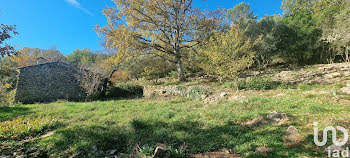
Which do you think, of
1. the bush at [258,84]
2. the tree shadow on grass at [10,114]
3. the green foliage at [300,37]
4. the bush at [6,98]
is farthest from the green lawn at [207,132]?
the green foliage at [300,37]

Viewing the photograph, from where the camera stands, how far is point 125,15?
45.5 feet

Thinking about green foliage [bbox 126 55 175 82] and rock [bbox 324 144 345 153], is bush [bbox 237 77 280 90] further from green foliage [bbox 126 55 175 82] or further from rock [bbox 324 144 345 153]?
green foliage [bbox 126 55 175 82]

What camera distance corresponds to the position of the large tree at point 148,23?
13234 millimetres

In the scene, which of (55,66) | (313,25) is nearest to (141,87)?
(55,66)

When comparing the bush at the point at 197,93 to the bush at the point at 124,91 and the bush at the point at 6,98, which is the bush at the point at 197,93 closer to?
the bush at the point at 124,91

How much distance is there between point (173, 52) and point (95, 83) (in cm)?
803

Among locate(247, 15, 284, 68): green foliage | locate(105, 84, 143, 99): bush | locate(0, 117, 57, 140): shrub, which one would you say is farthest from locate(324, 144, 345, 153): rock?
locate(247, 15, 284, 68): green foliage

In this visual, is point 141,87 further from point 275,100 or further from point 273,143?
point 273,143

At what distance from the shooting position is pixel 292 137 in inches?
137

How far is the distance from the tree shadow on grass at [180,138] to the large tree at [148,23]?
937 centimetres

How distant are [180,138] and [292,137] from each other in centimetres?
257

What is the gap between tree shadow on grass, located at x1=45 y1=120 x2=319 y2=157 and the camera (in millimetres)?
3363

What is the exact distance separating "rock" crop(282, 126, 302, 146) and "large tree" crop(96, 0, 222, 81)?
11.6 m

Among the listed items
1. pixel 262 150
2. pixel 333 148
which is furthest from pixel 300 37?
pixel 262 150
